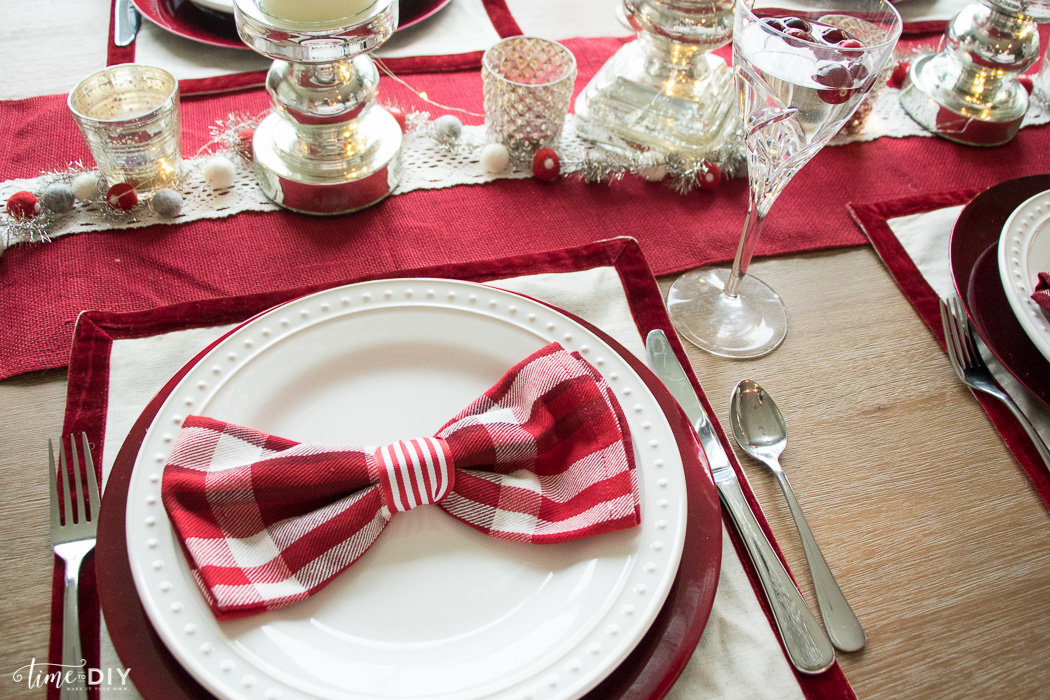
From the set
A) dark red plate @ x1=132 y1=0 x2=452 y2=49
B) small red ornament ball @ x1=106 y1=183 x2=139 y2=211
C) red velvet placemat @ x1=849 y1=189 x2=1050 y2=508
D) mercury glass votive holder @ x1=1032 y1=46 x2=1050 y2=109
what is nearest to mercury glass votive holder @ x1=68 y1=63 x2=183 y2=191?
small red ornament ball @ x1=106 y1=183 x2=139 y2=211

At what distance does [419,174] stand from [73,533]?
1.60 ft

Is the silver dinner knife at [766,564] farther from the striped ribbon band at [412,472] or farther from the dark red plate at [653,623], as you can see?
the striped ribbon band at [412,472]

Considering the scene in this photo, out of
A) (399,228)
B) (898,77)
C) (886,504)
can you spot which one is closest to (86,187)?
(399,228)

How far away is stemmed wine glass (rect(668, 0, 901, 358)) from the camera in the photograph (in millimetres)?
502

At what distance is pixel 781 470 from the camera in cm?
54

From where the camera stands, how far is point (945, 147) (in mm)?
875

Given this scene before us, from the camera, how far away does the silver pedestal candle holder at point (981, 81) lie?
864 millimetres

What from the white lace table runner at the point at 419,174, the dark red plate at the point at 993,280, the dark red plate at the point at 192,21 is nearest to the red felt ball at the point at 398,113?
the white lace table runner at the point at 419,174

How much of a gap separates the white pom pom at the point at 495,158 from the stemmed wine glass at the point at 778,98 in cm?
24

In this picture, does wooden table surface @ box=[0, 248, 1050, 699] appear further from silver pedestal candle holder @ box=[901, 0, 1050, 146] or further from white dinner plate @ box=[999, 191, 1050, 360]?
silver pedestal candle holder @ box=[901, 0, 1050, 146]

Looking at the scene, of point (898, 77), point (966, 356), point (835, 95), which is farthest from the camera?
point (898, 77)

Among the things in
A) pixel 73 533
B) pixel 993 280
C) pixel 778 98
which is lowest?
pixel 73 533

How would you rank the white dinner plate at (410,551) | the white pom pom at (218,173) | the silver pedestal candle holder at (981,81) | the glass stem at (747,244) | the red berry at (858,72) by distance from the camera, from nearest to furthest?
1. the white dinner plate at (410,551)
2. the red berry at (858,72)
3. the glass stem at (747,244)
4. the white pom pom at (218,173)
5. the silver pedestal candle holder at (981,81)

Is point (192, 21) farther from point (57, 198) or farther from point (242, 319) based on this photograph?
point (242, 319)
